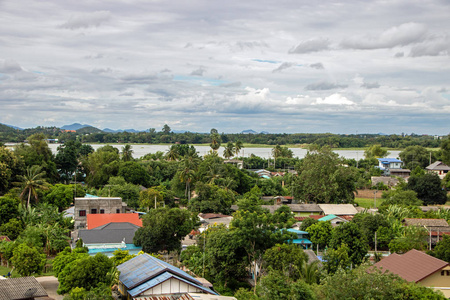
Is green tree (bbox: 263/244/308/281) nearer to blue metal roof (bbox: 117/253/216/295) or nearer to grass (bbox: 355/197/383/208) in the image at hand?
blue metal roof (bbox: 117/253/216/295)

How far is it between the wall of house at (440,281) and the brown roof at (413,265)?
0.99 ft

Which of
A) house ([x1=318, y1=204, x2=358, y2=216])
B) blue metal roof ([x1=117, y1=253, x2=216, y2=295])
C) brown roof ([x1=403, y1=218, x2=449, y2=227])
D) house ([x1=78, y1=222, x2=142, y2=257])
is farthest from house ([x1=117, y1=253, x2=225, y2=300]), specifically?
house ([x1=318, y1=204, x2=358, y2=216])

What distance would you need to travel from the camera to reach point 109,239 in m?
30.9

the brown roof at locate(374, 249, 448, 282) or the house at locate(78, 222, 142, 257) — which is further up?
the brown roof at locate(374, 249, 448, 282)

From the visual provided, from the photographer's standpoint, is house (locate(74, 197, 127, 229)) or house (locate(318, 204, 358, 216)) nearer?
house (locate(74, 197, 127, 229))

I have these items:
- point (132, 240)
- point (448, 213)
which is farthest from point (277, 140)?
point (132, 240)

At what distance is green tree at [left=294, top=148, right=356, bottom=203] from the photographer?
5206cm

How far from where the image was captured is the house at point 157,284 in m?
19.6

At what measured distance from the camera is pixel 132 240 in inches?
1231

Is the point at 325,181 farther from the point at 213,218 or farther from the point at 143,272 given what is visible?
the point at 143,272

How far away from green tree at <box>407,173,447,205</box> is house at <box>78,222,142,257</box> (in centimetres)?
3703

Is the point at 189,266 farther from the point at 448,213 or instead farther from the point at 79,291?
the point at 448,213

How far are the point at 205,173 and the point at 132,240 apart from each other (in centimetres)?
2666

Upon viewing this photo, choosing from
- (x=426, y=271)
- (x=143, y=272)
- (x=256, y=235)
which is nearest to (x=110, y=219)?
(x=256, y=235)
